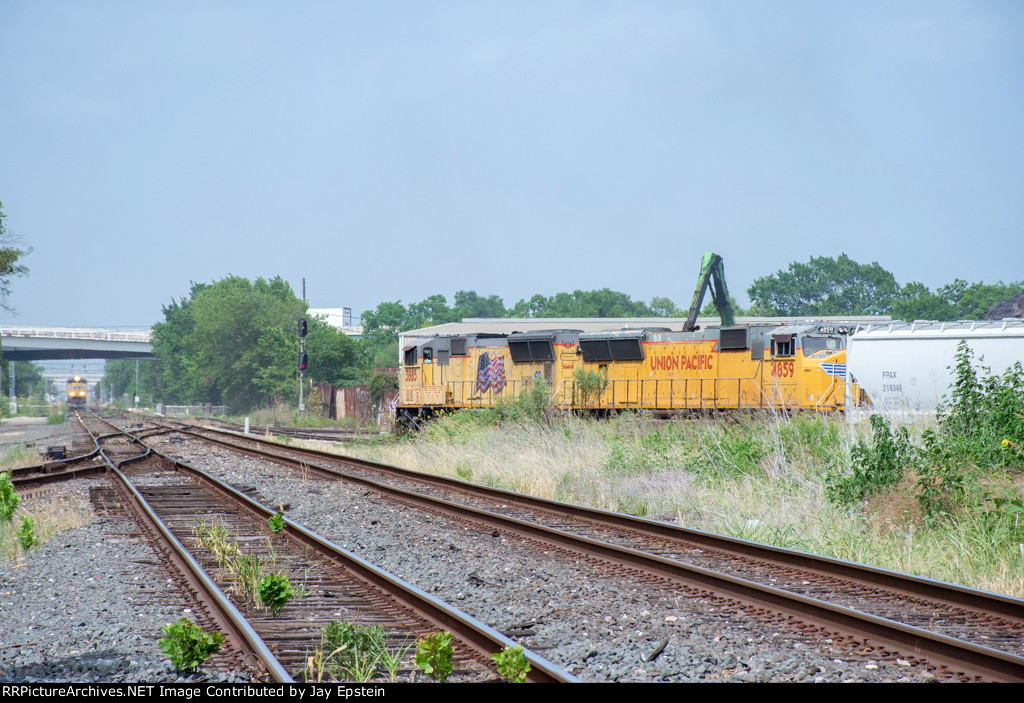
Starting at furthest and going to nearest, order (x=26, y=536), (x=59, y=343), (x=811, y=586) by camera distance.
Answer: (x=59, y=343)
(x=26, y=536)
(x=811, y=586)

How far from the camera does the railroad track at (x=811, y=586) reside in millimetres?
5258

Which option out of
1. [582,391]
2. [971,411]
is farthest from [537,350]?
[971,411]

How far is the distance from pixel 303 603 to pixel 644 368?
55.5 ft

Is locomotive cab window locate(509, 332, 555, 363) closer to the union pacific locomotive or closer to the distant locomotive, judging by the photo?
the union pacific locomotive

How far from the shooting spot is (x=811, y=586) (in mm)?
7074

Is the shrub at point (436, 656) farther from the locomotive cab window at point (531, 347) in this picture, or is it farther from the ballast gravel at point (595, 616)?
the locomotive cab window at point (531, 347)

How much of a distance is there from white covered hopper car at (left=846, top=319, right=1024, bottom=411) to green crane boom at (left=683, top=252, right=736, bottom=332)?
11286 mm

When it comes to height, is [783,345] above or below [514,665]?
above

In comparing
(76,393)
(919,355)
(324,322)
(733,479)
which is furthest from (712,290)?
(76,393)

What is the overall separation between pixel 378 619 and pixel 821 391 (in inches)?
612

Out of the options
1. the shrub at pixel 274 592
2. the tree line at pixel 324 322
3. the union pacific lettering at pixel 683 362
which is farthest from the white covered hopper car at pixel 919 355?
the tree line at pixel 324 322

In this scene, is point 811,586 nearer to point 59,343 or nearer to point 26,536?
point 26,536

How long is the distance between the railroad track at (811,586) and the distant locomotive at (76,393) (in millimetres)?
79288
